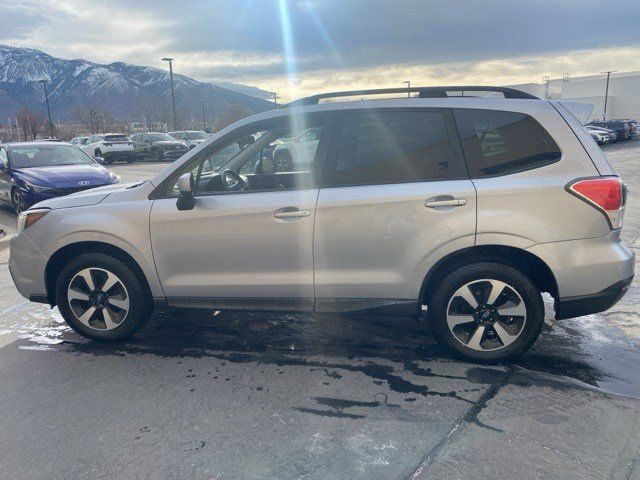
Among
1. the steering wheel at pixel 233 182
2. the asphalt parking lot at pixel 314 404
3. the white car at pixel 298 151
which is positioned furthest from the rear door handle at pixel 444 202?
the steering wheel at pixel 233 182

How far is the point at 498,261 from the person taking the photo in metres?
3.43

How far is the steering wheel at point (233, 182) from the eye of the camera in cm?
380

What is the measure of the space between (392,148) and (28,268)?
3048 mm

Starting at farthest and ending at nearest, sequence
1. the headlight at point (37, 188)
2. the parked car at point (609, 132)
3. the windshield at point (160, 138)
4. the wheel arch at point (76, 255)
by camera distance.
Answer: the parked car at point (609, 132), the windshield at point (160, 138), the headlight at point (37, 188), the wheel arch at point (76, 255)

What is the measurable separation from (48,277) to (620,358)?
174 inches

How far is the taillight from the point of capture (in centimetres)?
321

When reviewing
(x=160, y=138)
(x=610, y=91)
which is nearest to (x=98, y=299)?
(x=160, y=138)

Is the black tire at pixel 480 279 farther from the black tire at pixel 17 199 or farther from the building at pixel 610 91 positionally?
the building at pixel 610 91

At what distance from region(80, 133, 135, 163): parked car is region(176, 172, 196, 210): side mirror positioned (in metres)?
26.4

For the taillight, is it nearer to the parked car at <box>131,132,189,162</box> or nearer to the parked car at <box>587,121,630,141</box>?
the parked car at <box>131,132,189,162</box>

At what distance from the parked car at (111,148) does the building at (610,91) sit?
58.9 m

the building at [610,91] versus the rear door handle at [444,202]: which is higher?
the building at [610,91]

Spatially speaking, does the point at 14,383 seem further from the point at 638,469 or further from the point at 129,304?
the point at 638,469

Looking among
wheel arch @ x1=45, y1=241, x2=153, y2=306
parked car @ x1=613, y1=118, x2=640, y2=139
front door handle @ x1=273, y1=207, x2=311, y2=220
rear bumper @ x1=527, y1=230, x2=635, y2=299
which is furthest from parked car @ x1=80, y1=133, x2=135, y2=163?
parked car @ x1=613, y1=118, x2=640, y2=139
